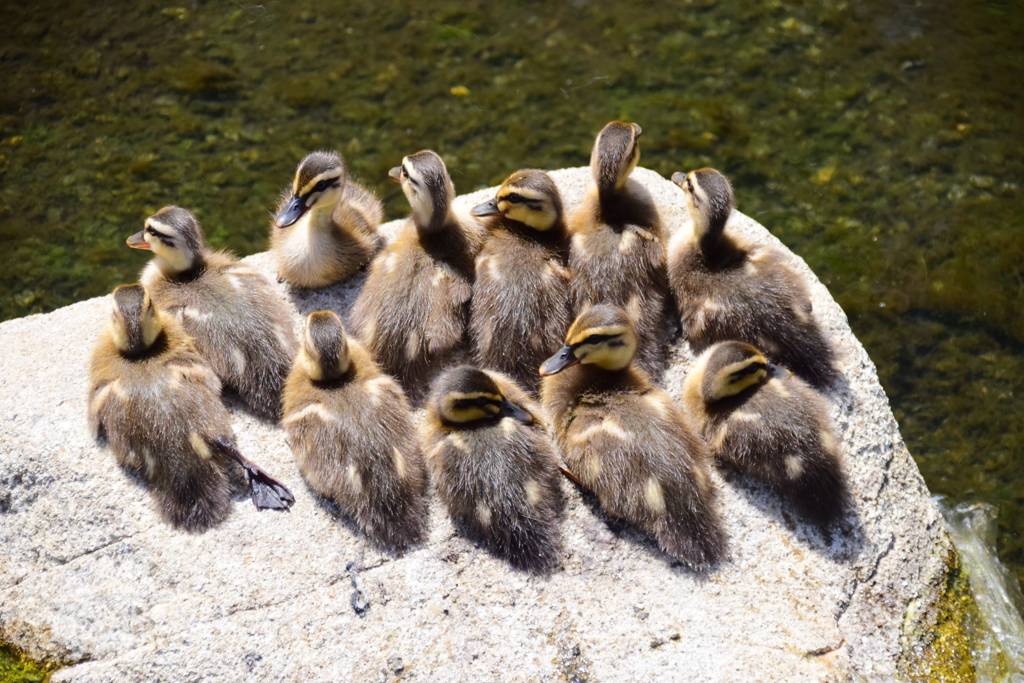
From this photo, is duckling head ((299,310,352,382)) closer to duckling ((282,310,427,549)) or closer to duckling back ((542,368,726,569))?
duckling ((282,310,427,549))

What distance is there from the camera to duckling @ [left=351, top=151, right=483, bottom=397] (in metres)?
4.14

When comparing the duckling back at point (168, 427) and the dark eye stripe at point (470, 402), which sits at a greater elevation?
the dark eye stripe at point (470, 402)

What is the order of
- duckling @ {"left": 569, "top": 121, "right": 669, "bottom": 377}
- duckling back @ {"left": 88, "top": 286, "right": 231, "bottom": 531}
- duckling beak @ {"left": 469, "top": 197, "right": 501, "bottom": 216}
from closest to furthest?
duckling back @ {"left": 88, "top": 286, "right": 231, "bottom": 531} → duckling @ {"left": 569, "top": 121, "right": 669, "bottom": 377} → duckling beak @ {"left": 469, "top": 197, "right": 501, "bottom": 216}

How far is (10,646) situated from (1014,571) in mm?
4763

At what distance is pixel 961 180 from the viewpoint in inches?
252

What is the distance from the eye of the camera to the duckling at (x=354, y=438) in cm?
361

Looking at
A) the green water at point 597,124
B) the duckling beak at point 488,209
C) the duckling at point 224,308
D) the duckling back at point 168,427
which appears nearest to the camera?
the duckling back at point 168,427

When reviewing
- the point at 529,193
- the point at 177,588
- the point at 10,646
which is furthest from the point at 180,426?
the point at 529,193

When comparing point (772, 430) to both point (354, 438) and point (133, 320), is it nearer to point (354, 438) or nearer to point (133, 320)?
point (354, 438)

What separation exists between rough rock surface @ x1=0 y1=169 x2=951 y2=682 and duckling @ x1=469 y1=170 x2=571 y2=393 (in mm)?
682

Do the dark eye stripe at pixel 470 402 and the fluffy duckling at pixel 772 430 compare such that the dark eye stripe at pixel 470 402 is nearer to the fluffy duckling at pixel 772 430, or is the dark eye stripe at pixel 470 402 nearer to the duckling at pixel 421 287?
the duckling at pixel 421 287

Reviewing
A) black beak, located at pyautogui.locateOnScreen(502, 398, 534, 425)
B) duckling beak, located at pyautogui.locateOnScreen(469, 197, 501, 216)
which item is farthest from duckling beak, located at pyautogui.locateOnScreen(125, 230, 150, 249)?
black beak, located at pyautogui.locateOnScreen(502, 398, 534, 425)

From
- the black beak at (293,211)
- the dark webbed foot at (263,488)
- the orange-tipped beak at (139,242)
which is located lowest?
the dark webbed foot at (263,488)

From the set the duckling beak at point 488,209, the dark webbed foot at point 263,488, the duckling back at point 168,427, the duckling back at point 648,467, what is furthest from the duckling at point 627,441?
the duckling back at point 168,427
